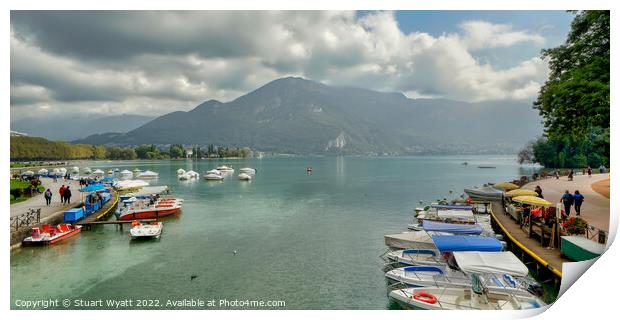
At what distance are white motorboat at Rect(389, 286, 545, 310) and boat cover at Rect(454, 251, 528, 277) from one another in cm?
Answer: 77

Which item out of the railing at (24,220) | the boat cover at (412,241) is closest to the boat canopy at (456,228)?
the boat cover at (412,241)

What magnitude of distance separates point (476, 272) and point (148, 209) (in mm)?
23672

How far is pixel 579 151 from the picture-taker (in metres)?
67.0

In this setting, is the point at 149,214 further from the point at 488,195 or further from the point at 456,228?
the point at 488,195

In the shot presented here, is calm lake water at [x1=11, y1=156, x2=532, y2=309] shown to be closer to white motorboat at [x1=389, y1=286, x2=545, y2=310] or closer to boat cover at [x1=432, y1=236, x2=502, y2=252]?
white motorboat at [x1=389, y1=286, x2=545, y2=310]

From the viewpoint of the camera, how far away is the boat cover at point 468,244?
40.4ft

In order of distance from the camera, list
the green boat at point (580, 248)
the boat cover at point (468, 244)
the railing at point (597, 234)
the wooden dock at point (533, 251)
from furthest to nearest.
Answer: the wooden dock at point (533, 251), the boat cover at point (468, 244), the railing at point (597, 234), the green boat at point (580, 248)

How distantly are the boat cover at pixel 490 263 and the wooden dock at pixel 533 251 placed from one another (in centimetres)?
264

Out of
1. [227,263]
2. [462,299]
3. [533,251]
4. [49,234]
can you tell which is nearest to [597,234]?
[533,251]

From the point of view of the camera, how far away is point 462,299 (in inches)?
439

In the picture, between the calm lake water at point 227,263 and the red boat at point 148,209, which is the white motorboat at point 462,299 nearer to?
the calm lake water at point 227,263

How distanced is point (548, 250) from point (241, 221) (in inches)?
748
